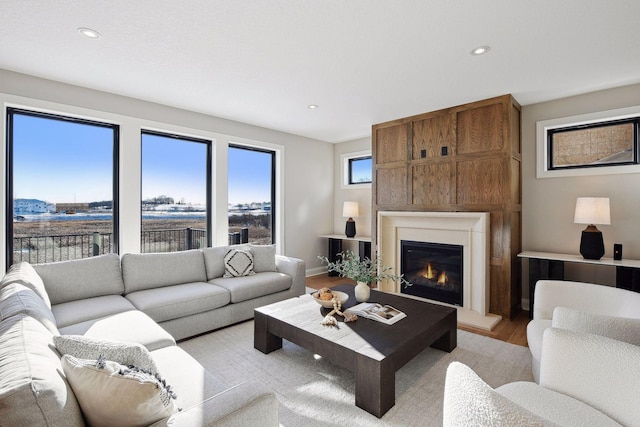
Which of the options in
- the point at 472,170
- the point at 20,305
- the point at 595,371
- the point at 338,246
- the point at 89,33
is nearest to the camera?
the point at 595,371

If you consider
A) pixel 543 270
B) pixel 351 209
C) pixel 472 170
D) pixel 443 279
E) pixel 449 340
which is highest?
pixel 472 170

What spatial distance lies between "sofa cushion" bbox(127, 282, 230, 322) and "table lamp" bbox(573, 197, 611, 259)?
3740 mm

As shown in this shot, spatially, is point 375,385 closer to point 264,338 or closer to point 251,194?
point 264,338

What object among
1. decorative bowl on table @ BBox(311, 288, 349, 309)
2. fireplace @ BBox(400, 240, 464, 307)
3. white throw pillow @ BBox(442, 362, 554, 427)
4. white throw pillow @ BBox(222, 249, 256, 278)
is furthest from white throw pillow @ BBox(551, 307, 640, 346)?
white throw pillow @ BBox(222, 249, 256, 278)

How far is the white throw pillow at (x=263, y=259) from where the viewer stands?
4.02 metres

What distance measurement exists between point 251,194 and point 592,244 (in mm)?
4393

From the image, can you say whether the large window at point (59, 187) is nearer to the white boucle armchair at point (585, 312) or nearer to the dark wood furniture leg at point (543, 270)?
the white boucle armchair at point (585, 312)

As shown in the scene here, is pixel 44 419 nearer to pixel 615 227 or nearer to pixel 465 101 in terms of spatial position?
pixel 465 101

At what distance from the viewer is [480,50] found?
2596mm

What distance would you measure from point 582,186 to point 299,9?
11.9 ft

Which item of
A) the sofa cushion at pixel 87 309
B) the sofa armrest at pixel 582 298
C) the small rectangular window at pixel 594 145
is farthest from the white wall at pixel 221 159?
the sofa armrest at pixel 582 298

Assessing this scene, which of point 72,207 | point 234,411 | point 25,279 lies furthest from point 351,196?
point 234,411

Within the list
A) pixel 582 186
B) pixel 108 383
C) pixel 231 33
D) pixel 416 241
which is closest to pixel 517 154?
pixel 582 186

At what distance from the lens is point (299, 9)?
6.82 feet
